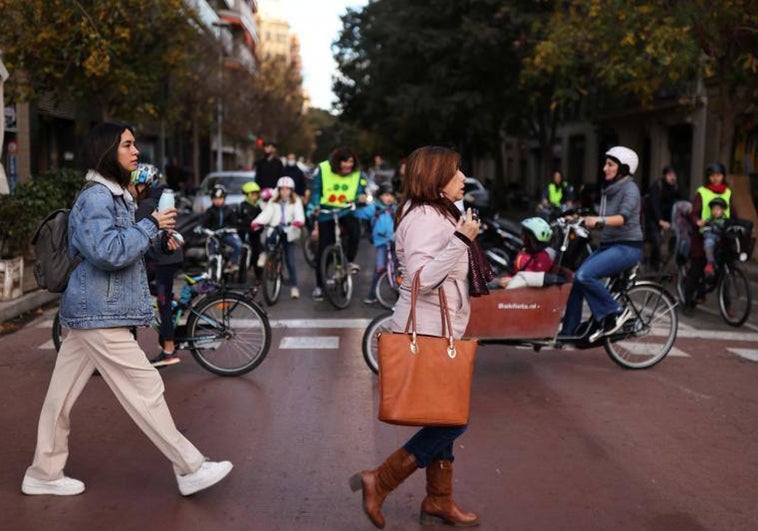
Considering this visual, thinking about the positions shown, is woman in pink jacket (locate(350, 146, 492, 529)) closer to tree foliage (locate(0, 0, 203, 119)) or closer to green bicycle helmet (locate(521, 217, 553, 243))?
green bicycle helmet (locate(521, 217, 553, 243))

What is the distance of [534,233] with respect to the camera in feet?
27.9

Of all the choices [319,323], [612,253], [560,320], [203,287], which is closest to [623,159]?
[612,253]

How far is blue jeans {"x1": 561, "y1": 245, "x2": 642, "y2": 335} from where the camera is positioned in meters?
7.69

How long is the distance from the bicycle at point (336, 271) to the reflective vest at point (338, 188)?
0.31 feet

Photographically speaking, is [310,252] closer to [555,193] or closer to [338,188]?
[338,188]

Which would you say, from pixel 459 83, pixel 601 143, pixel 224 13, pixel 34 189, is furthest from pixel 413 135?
pixel 34 189

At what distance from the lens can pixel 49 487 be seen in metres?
4.82

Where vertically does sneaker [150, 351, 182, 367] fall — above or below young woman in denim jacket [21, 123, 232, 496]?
below

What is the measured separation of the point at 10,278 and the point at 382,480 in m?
7.95

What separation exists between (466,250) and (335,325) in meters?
6.24

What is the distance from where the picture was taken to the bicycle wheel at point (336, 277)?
11297mm

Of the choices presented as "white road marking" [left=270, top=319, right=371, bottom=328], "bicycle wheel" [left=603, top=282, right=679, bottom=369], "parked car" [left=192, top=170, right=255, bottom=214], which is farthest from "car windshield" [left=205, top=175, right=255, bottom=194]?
"bicycle wheel" [left=603, top=282, right=679, bottom=369]

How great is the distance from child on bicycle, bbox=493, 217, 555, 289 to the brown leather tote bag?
3.45 m

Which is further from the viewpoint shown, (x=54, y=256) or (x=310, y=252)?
(x=310, y=252)
